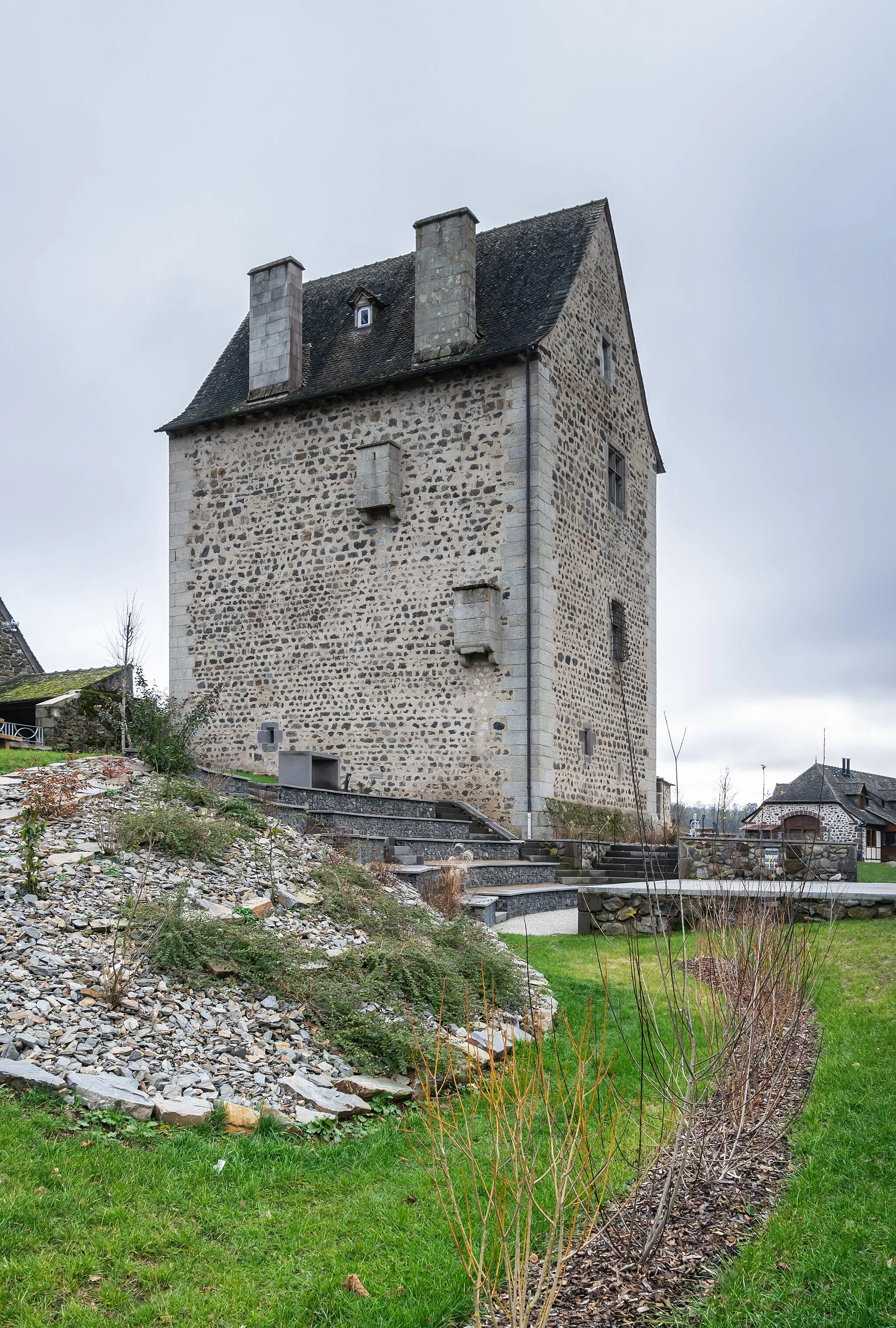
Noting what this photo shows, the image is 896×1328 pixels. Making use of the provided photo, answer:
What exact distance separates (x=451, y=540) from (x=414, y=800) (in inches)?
183

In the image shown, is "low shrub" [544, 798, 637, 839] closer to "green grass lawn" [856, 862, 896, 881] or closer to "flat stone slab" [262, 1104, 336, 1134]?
"green grass lawn" [856, 862, 896, 881]

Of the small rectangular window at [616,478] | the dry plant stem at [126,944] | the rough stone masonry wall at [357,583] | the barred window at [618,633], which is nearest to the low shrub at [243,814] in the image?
the dry plant stem at [126,944]

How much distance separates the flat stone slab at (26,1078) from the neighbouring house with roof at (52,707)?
1351 centimetres

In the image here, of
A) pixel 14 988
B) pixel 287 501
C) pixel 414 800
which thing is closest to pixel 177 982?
pixel 14 988

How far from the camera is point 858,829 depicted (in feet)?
142

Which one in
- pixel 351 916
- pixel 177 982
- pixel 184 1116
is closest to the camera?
pixel 184 1116

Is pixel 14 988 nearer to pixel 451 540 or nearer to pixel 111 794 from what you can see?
pixel 111 794

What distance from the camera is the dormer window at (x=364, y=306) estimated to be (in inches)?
832

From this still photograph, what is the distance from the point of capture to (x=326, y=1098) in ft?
18.5

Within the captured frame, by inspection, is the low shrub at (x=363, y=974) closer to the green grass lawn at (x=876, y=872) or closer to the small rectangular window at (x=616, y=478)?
the green grass lawn at (x=876, y=872)

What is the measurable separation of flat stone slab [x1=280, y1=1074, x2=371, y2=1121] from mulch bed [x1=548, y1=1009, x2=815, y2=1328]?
167cm

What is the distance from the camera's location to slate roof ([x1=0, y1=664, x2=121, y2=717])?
2308 cm

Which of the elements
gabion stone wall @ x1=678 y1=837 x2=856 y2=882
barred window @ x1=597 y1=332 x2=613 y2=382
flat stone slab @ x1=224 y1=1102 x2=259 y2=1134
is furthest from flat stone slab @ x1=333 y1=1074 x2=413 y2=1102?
barred window @ x1=597 y1=332 x2=613 y2=382

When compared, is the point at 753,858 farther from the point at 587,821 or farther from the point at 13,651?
the point at 13,651
